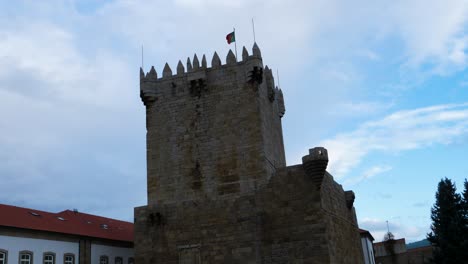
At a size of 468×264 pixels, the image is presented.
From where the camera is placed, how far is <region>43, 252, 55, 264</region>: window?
28.2 metres

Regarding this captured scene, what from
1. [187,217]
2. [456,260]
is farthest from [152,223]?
[456,260]

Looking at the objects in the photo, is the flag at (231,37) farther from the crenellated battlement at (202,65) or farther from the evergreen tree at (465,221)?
the evergreen tree at (465,221)

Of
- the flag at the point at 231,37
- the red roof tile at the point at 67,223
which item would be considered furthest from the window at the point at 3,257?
the flag at the point at 231,37

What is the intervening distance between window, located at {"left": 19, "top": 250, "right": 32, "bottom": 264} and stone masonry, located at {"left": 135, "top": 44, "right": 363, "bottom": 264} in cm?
836

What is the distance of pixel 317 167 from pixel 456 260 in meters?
18.2

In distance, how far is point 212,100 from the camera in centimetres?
2405

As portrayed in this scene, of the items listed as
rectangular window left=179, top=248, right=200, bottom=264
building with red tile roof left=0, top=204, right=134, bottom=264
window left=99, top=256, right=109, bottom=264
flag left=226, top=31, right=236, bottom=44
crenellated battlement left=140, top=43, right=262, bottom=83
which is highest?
flag left=226, top=31, right=236, bottom=44

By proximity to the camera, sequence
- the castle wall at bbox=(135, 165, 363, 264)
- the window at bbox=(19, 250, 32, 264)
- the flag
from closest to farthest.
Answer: the castle wall at bbox=(135, 165, 363, 264)
the flag
the window at bbox=(19, 250, 32, 264)

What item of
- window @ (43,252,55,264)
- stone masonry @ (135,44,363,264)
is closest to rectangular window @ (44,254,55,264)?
window @ (43,252,55,264)

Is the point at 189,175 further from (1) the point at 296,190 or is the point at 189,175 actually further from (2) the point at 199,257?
(1) the point at 296,190

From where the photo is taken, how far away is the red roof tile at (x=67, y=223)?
27672mm

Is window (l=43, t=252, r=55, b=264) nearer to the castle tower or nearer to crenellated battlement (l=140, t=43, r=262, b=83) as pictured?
the castle tower

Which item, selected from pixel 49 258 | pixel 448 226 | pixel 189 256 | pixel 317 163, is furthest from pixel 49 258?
pixel 448 226

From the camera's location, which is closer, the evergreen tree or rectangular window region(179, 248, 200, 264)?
rectangular window region(179, 248, 200, 264)
